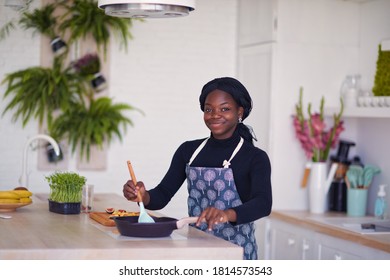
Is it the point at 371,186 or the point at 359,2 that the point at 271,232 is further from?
the point at 359,2

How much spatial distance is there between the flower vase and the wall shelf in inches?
14.6

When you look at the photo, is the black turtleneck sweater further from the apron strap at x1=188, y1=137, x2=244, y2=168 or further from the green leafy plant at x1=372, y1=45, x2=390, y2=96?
the green leafy plant at x1=372, y1=45, x2=390, y2=96

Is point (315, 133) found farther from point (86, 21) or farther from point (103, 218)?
point (103, 218)

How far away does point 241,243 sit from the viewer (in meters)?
3.43

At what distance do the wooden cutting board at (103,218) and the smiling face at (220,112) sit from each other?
23.9 inches

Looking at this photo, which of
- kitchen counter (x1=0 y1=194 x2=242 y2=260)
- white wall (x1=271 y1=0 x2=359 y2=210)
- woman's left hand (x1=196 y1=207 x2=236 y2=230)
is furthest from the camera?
white wall (x1=271 y1=0 x2=359 y2=210)

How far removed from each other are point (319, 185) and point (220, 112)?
209cm

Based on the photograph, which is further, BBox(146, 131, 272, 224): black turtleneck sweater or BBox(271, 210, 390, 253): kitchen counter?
BBox(271, 210, 390, 253): kitchen counter

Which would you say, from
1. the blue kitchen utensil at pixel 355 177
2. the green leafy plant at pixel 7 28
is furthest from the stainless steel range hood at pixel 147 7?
the green leafy plant at pixel 7 28

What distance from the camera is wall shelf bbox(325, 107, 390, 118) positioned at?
4827 mm

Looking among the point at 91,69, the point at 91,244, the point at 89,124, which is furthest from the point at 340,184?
the point at 91,244

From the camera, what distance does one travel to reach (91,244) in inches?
109

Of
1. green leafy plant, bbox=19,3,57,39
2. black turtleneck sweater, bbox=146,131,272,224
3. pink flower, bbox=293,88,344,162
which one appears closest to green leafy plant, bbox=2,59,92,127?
green leafy plant, bbox=19,3,57,39

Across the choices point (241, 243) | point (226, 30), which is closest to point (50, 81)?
point (226, 30)
